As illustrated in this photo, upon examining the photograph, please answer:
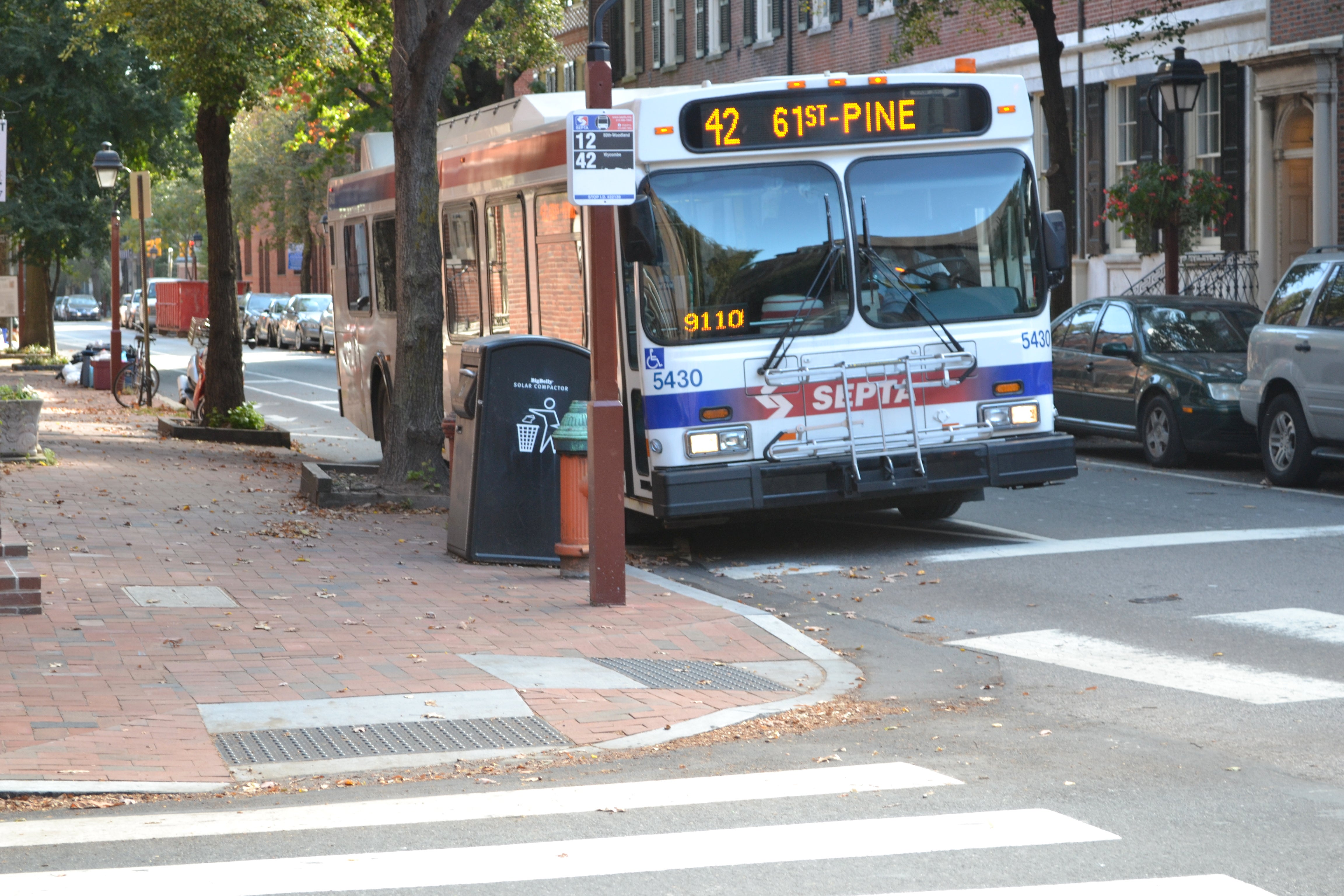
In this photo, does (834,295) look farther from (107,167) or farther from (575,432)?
(107,167)

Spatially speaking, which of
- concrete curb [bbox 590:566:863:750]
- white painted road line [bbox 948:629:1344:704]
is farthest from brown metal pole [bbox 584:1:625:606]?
white painted road line [bbox 948:629:1344:704]

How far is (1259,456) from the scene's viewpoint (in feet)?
57.0

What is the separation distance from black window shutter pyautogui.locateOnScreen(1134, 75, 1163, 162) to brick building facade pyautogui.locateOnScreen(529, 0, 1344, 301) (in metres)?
0.03

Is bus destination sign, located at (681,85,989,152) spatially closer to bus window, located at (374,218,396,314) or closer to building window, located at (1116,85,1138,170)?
bus window, located at (374,218,396,314)

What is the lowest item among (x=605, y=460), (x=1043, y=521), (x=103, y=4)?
(x=1043, y=521)

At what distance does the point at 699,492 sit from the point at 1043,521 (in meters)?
3.25

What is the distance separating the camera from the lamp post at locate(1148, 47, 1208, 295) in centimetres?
2089

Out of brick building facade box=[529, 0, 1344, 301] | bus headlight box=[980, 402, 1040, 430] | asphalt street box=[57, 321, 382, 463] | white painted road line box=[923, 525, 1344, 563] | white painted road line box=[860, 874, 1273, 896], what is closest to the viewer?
white painted road line box=[860, 874, 1273, 896]

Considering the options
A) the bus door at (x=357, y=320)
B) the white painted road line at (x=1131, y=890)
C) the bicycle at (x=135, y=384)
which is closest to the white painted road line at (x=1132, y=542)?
the white painted road line at (x=1131, y=890)

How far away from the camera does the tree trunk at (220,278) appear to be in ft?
70.4

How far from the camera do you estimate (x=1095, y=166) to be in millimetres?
29766

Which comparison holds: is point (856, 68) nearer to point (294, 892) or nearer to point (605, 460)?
point (605, 460)

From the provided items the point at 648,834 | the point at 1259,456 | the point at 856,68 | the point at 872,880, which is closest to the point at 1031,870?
the point at 872,880

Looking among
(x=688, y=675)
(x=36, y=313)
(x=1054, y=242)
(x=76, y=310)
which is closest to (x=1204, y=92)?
(x=1054, y=242)
